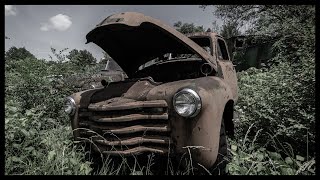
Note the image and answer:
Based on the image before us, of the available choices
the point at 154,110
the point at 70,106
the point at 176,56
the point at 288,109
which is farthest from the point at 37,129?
the point at 288,109

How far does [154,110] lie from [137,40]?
1420 mm

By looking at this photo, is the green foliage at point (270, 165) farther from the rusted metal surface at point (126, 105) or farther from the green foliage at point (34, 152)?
the green foliage at point (34, 152)

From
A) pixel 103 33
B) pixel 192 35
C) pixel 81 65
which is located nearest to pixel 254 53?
pixel 81 65

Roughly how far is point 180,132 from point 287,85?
1633 millimetres

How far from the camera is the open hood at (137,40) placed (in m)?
3.02

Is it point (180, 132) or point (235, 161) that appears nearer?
point (180, 132)

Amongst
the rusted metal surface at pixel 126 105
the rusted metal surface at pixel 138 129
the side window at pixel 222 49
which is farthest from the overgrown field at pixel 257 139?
the side window at pixel 222 49

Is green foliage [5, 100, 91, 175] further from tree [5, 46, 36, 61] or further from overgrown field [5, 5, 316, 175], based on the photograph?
tree [5, 46, 36, 61]

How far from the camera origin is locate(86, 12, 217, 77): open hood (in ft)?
9.91

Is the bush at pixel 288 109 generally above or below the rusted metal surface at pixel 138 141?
above

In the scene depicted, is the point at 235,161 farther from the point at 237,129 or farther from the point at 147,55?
the point at 147,55

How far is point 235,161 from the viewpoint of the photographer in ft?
9.82

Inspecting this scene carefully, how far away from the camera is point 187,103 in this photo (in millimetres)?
2635

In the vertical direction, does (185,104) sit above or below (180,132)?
above
